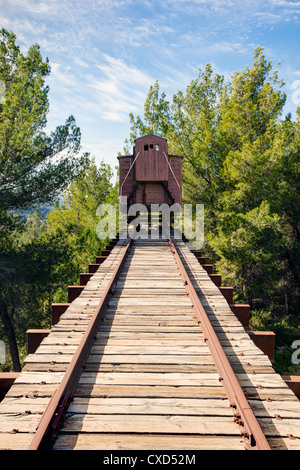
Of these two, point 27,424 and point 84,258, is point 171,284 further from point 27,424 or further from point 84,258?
point 84,258

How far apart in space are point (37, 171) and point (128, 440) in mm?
14498

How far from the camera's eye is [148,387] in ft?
10.1

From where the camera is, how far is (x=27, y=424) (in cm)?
249

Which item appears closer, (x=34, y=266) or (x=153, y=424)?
(x=153, y=424)

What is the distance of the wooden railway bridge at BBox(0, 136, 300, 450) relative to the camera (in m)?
2.44

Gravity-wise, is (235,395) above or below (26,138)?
below

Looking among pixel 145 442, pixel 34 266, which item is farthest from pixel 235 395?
pixel 34 266

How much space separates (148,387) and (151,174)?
43.5 feet

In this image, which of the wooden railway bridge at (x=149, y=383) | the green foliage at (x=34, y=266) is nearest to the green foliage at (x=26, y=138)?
the green foliage at (x=34, y=266)

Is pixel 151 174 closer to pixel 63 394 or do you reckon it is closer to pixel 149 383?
pixel 149 383

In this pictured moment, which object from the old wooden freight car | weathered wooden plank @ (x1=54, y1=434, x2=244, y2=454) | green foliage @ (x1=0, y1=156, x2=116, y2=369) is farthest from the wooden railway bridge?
the old wooden freight car

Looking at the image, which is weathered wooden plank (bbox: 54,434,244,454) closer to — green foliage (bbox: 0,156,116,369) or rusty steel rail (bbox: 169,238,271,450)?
rusty steel rail (bbox: 169,238,271,450)

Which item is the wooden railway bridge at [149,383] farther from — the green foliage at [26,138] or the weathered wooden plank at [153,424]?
the green foliage at [26,138]

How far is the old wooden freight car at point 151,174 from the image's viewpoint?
1544cm
